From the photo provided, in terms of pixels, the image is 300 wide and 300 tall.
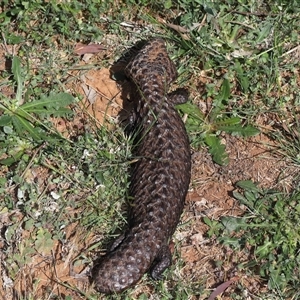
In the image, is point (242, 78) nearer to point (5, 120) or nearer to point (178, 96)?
point (178, 96)

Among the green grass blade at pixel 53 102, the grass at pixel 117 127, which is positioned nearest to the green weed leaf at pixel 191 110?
the grass at pixel 117 127

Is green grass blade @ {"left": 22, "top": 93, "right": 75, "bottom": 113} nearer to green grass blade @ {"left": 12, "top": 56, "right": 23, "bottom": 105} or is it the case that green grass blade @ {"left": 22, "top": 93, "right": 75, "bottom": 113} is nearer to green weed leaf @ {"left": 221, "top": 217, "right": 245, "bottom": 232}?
green grass blade @ {"left": 12, "top": 56, "right": 23, "bottom": 105}

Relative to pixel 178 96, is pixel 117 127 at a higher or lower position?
lower

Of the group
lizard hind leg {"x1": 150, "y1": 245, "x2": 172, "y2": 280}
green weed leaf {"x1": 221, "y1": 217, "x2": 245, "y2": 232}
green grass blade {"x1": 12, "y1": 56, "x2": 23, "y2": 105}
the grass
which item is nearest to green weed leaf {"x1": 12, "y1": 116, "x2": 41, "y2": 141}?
the grass

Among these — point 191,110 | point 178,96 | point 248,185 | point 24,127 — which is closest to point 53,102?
point 24,127

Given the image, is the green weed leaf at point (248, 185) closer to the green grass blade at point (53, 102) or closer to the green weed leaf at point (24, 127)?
the green grass blade at point (53, 102)

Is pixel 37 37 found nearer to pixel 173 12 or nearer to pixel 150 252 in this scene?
pixel 173 12
